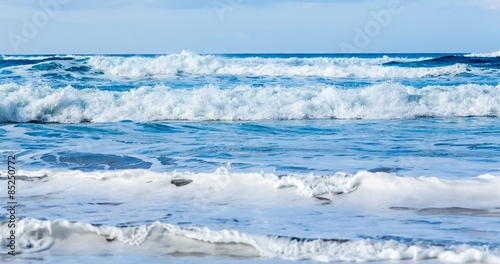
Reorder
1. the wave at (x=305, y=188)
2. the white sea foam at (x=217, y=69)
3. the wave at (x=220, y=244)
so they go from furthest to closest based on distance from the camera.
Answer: the white sea foam at (x=217, y=69) → the wave at (x=305, y=188) → the wave at (x=220, y=244)

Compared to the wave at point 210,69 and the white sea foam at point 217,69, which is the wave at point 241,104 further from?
the white sea foam at point 217,69

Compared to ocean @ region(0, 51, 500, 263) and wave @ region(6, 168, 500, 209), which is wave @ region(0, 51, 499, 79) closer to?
ocean @ region(0, 51, 500, 263)

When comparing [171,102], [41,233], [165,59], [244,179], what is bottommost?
[41,233]

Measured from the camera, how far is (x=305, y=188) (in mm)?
4883

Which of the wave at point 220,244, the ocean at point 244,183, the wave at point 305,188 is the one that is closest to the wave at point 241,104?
the ocean at point 244,183

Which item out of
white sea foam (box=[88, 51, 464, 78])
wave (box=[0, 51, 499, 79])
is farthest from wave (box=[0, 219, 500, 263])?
white sea foam (box=[88, 51, 464, 78])

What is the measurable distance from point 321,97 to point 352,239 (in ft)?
33.2

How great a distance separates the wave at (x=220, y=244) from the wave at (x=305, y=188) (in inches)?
36.6

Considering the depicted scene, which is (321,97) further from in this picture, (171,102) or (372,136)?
(372,136)

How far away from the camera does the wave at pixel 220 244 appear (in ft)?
11.1

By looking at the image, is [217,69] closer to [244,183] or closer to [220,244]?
[244,183]

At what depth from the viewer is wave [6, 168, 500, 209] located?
4.57 meters

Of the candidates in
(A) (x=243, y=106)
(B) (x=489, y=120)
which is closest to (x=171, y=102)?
(A) (x=243, y=106)

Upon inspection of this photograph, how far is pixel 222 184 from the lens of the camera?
5.19 metres
